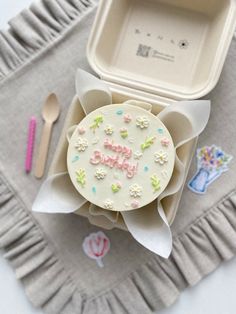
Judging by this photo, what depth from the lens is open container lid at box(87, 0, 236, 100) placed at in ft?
2.31

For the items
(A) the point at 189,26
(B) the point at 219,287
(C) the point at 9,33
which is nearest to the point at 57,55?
(C) the point at 9,33

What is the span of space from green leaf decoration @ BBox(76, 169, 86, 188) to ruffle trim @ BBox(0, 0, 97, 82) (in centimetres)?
23

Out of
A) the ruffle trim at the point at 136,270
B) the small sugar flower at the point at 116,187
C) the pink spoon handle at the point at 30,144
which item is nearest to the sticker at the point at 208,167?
the ruffle trim at the point at 136,270

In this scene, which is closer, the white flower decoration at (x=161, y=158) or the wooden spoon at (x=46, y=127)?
the white flower decoration at (x=161, y=158)

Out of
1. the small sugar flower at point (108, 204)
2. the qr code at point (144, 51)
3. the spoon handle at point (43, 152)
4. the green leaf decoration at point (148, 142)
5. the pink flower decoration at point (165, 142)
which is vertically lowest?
the spoon handle at point (43, 152)

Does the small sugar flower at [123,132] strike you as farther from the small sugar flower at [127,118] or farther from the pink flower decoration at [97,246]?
the pink flower decoration at [97,246]

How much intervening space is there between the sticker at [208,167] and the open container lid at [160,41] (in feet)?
0.34

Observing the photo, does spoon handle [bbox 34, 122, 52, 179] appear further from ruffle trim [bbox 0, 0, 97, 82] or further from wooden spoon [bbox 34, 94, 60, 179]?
ruffle trim [bbox 0, 0, 97, 82]

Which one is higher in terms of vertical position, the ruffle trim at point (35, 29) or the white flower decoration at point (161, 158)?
the ruffle trim at point (35, 29)

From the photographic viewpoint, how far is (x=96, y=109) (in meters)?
0.66

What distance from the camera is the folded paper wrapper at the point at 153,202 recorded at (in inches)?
25.0

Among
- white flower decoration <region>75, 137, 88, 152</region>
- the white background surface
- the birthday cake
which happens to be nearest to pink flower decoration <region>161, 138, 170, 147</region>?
the birthday cake

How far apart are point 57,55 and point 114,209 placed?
28 centimetres

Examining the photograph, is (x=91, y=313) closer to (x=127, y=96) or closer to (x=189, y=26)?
(x=127, y=96)
